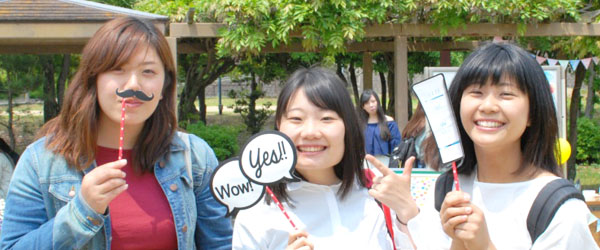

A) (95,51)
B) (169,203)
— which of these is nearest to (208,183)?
(169,203)

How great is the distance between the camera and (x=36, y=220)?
1.67 metres

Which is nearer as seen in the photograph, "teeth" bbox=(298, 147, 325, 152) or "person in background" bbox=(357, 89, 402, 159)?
"teeth" bbox=(298, 147, 325, 152)

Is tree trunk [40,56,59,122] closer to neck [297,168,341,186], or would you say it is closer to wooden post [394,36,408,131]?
wooden post [394,36,408,131]

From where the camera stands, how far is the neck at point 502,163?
5.53ft

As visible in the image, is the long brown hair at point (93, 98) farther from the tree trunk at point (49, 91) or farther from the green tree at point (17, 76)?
the green tree at point (17, 76)

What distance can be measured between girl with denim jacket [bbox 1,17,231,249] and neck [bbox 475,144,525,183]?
0.90 metres

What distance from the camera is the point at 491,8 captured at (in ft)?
20.3

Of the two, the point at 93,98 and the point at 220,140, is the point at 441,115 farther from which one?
the point at 220,140

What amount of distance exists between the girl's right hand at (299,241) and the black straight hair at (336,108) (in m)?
0.23

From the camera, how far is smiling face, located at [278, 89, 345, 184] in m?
1.79

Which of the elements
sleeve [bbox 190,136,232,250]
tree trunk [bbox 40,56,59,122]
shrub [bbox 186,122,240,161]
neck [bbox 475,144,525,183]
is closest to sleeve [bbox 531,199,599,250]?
neck [bbox 475,144,525,183]

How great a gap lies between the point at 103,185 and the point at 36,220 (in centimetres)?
27

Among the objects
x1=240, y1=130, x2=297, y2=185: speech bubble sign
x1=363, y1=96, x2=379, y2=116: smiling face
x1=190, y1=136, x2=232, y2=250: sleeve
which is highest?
x1=240, y1=130, x2=297, y2=185: speech bubble sign

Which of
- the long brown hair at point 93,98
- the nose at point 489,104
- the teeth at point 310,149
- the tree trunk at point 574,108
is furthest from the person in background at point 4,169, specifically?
the tree trunk at point 574,108
